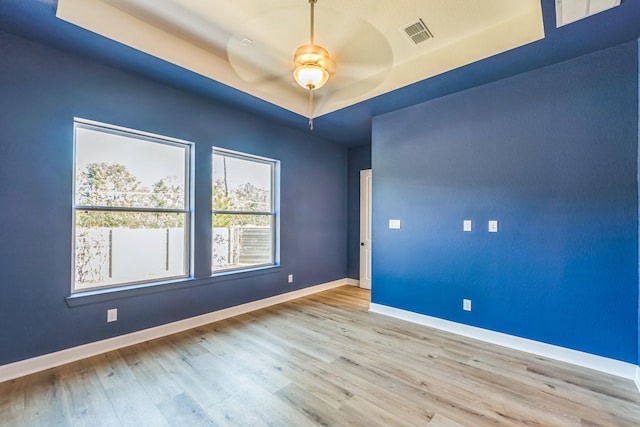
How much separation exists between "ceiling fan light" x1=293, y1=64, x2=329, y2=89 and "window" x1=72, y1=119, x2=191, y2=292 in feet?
6.50

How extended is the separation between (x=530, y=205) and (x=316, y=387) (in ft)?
8.69

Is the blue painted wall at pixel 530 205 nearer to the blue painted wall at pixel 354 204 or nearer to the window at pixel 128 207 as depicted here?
the blue painted wall at pixel 354 204

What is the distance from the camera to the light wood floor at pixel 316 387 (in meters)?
1.87

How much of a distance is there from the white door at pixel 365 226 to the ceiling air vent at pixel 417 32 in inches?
113

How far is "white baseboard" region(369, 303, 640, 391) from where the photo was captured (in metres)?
2.38

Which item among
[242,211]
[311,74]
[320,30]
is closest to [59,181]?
[242,211]

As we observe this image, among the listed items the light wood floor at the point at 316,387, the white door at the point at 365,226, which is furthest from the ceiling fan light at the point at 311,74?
the white door at the point at 365,226

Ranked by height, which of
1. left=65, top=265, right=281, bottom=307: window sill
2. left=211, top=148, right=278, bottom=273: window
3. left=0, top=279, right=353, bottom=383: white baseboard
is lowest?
left=0, top=279, right=353, bottom=383: white baseboard

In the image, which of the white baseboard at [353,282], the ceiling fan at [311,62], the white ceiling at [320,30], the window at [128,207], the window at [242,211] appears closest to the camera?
the ceiling fan at [311,62]

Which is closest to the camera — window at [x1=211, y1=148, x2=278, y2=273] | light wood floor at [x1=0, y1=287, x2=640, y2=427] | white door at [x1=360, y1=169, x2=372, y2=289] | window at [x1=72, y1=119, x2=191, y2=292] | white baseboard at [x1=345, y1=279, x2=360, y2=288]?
light wood floor at [x1=0, y1=287, x2=640, y2=427]

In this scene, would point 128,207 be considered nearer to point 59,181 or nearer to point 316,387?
point 59,181

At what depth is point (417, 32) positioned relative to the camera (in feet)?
8.82

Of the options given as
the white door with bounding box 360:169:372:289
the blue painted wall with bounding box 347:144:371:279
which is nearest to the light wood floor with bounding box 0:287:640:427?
the white door with bounding box 360:169:372:289

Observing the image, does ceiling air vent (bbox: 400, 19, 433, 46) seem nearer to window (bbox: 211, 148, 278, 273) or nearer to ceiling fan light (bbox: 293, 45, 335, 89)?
ceiling fan light (bbox: 293, 45, 335, 89)
